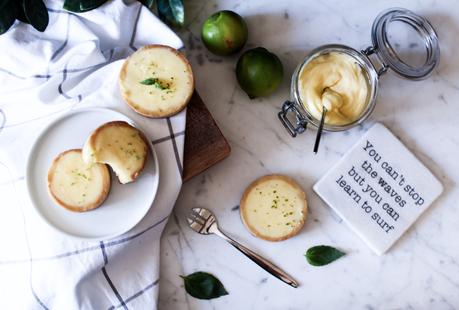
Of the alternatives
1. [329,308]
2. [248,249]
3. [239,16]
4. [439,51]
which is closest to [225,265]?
[248,249]

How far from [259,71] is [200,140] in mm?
→ 170

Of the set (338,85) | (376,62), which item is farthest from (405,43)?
(338,85)

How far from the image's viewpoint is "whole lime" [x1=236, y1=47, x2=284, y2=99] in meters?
1.06

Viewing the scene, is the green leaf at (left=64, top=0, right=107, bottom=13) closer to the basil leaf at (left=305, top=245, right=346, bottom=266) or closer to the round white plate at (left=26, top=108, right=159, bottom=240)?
the round white plate at (left=26, top=108, right=159, bottom=240)

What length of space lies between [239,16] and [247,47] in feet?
0.27

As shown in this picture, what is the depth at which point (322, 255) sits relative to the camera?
114 centimetres

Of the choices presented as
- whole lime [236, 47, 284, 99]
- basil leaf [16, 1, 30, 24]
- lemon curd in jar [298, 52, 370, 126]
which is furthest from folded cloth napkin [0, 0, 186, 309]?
lemon curd in jar [298, 52, 370, 126]

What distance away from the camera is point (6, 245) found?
1.05 metres

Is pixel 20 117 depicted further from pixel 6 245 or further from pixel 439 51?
pixel 439 51

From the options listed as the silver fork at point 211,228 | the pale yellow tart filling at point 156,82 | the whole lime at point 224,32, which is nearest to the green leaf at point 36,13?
the pale yellow tart filling at point 156,82

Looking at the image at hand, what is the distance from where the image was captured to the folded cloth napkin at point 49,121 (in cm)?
103

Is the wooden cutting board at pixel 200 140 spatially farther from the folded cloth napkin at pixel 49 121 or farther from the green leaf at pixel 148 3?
the green leaf at pixel 148 3

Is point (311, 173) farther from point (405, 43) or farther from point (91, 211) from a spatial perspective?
point (91, 211)

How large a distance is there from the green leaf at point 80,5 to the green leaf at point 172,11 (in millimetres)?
121
